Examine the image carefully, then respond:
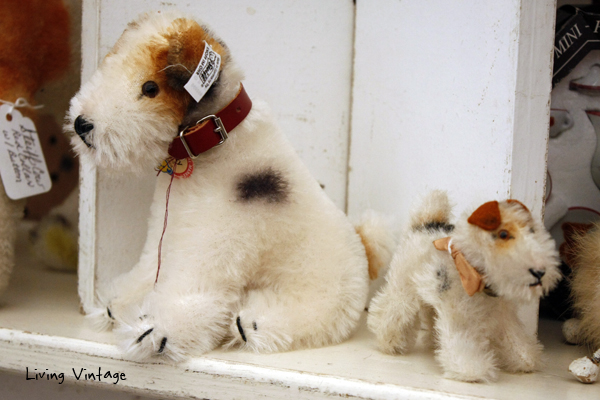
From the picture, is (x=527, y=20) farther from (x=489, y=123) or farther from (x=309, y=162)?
(x=309, y=162)

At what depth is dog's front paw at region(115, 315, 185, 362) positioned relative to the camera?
54 cm

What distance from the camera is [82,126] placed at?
0.56 meters

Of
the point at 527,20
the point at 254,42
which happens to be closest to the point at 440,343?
the point at 527,20

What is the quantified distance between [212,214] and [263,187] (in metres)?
0.07

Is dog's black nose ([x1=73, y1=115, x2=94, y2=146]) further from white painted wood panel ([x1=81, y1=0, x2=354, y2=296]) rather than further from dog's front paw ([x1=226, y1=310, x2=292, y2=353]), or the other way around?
dog's front paw ([x1=226, y1=310, x2=292, y2=353])

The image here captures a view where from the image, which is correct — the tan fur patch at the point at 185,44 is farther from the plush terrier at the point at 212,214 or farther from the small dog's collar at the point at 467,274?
the small dog's collar at the point at 467,274

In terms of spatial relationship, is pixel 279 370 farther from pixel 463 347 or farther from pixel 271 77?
pixel 271 77

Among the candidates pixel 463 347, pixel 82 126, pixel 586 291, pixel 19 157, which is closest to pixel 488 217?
pixel 463 347

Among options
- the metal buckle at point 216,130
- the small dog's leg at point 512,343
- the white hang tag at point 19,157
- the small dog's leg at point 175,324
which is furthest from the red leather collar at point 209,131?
the small dog's leg at point 512,343

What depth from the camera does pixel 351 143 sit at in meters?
0.87

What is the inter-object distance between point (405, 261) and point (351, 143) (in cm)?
33

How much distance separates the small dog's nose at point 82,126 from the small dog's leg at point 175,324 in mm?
205

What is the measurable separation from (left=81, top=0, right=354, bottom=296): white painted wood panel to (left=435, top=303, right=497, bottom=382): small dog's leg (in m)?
0.38

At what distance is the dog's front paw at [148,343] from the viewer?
21.1 inches
